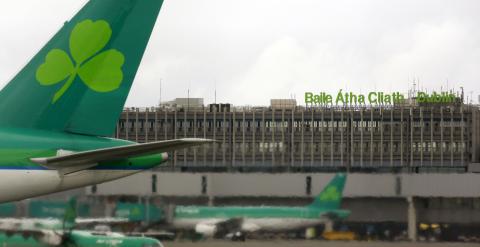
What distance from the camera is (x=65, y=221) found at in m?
47.5

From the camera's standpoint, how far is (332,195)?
60781mm

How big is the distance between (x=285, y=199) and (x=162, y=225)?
10.2 meters

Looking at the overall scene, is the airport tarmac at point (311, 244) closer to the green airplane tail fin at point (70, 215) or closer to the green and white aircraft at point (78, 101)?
the green airplane tail fin at point (70, 215)

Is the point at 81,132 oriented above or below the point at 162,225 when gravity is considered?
above

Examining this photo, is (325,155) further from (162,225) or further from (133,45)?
(133,45)

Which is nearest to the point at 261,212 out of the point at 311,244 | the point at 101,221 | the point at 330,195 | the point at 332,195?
the point at 330,195

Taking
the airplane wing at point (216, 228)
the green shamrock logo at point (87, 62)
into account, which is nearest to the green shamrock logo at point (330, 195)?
the airplane wing at point (216, 228)

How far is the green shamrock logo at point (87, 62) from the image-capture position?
20250 millimetres

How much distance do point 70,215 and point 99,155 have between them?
96.3 ft

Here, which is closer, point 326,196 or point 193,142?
point 193,142

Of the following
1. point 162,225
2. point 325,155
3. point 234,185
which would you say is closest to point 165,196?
point 162,225

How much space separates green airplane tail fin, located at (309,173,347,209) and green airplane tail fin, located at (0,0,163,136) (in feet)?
125

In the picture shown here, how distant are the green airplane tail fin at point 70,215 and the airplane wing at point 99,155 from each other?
28.4 m

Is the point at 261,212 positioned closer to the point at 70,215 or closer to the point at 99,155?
the point at 70,215
